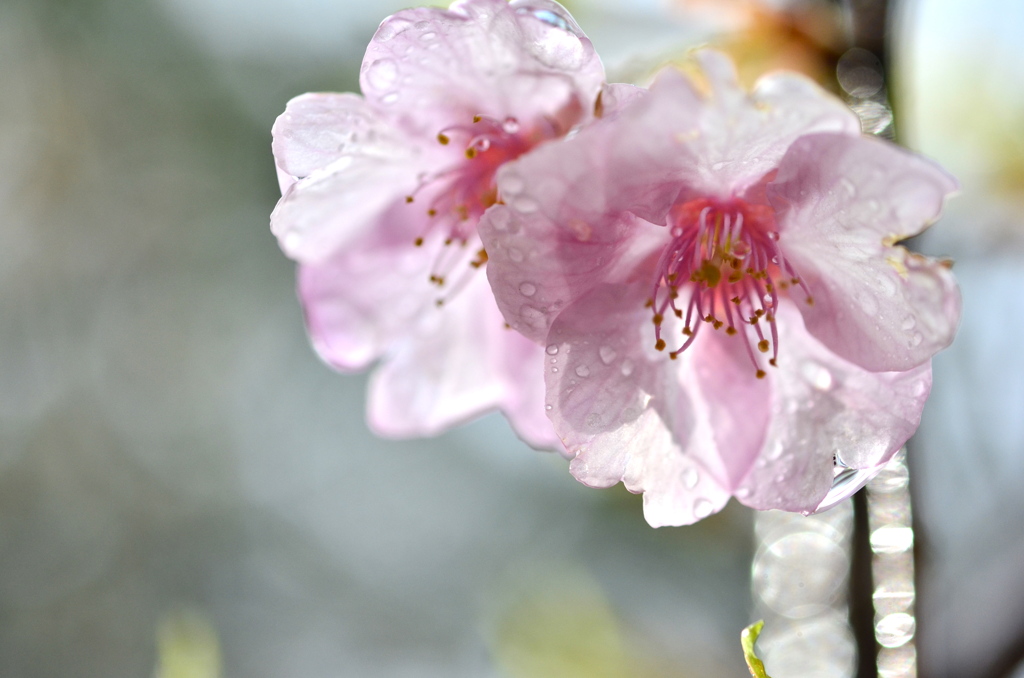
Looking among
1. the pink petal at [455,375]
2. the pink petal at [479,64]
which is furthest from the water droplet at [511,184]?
the pink petal at [455,375]

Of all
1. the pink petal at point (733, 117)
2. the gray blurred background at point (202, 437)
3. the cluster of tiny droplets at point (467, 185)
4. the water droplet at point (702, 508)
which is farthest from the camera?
Answer: the gray blurred background at point (202, 437)

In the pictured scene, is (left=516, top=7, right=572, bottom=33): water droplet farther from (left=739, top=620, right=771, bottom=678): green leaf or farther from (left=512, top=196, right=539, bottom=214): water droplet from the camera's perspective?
(left=739, top=620, right=771, bottom=678): green leaf

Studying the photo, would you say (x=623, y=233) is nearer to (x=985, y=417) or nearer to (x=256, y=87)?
(x=985, y=417)

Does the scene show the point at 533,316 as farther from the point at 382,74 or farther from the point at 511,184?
the point at 382,74

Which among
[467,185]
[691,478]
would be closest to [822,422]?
[691,478]

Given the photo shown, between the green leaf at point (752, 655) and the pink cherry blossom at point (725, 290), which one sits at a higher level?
the pink cherry blossom at point (725, 290)

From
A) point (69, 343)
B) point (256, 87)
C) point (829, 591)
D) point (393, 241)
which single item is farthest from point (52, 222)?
point (829, 591)

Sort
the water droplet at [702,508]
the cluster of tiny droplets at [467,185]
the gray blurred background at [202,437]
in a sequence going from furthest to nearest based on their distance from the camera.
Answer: the gray blurred background at [202,437] → the cluster of tiny droplets at [467,185] → the water droplet at [702,508]

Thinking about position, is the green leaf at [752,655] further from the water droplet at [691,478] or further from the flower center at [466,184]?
the flower center at [466,184]

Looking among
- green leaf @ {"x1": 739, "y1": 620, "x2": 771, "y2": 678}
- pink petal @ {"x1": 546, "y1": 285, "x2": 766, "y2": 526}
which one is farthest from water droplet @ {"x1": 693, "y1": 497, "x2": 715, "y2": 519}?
green leaf @ {"x1": 739, "y1": 620, "x2": 771, "y2": 678}
